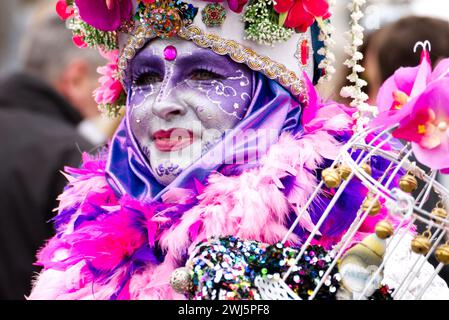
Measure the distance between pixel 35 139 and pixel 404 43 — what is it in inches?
69.7

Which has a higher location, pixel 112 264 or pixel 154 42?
pixel 154 42

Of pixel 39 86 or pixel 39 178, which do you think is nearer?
pixel 39 178

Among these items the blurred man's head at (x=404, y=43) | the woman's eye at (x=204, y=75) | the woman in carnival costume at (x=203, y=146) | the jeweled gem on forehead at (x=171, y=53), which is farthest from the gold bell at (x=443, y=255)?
the blurred man's head at (x=404, y=43)

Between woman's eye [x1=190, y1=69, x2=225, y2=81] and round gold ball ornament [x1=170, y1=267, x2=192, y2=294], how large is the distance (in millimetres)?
656

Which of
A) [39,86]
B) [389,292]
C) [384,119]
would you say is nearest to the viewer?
[384,119]

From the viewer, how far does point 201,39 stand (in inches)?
99.3

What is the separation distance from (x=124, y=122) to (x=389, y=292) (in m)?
1.14

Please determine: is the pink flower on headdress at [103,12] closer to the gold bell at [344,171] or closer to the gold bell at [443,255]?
the gold bell at [344,171]

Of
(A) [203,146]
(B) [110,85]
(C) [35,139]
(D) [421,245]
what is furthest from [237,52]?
(C) [35,139]

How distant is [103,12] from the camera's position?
262 centimetres

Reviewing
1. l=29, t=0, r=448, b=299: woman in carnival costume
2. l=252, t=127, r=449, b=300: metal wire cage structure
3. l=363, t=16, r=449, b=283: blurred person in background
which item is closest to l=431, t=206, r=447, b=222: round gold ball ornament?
l=252, t=127, r=449, b=300: metal wire cage structure

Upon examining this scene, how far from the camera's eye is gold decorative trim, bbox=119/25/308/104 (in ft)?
8.28
